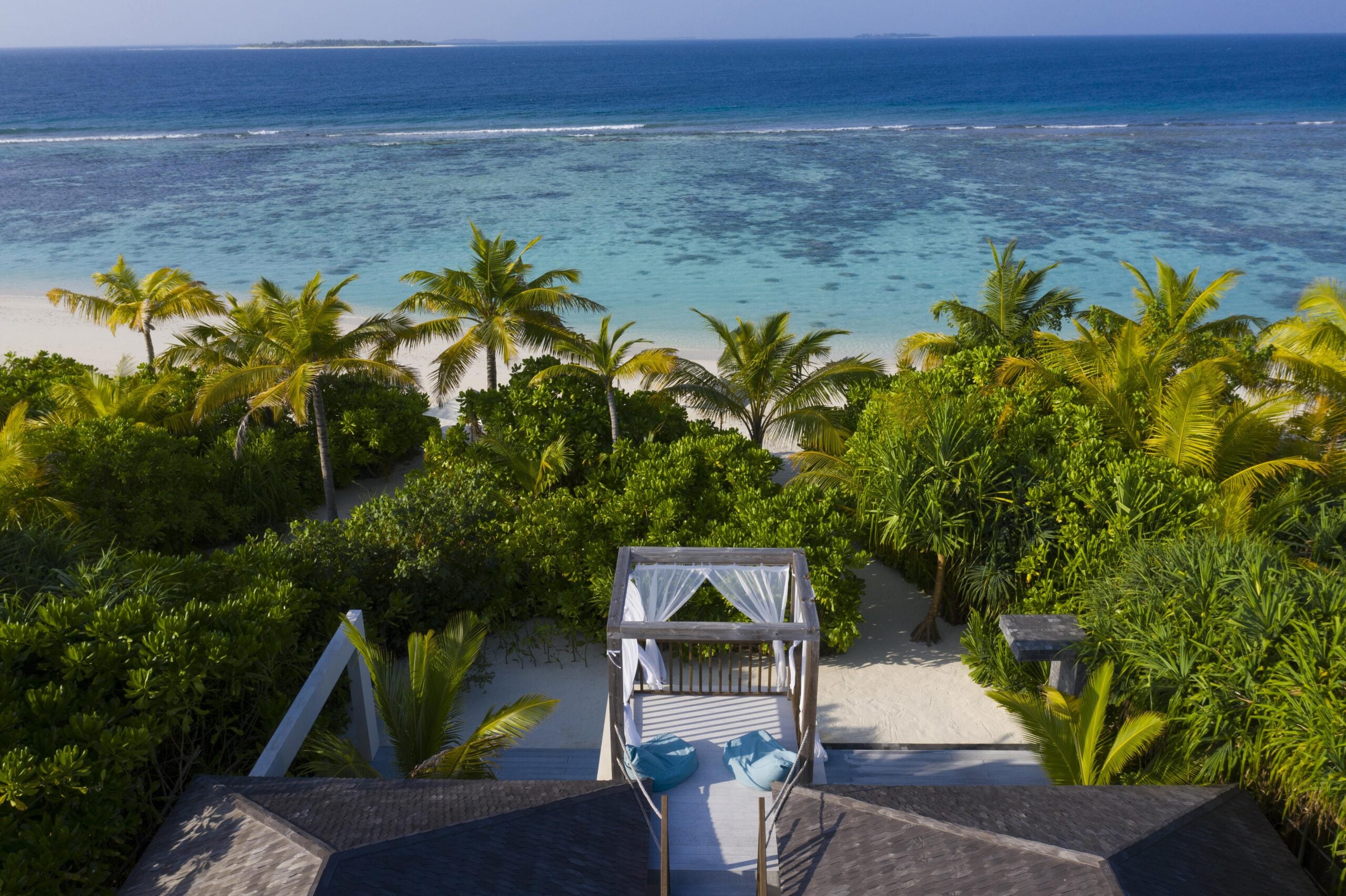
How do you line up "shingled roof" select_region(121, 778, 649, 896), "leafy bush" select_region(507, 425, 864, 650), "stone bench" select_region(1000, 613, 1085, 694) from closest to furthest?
"shingled roof" select_region(121, 778, 649, 896)
"stone bench" select_region(1000, 613, 1085, 694)
"leafy bush" select_region(507, 425, 864, 650)

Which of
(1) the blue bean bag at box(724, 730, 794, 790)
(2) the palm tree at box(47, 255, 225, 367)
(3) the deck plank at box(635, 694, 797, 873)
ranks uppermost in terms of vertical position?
(2) the palm tree at box(47, 255, 225, 367)

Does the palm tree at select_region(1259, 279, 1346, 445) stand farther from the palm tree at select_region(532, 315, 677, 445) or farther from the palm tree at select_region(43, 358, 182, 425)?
the palm tree at select_region(43, 358, 182, 425)

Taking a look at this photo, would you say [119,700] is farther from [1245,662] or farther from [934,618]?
[934,618]

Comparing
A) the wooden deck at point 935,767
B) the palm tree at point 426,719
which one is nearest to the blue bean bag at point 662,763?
the palm tree at point 426,719

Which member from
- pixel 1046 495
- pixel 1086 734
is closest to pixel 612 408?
pixel 1046 495

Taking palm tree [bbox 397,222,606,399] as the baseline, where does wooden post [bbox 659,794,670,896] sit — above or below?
below

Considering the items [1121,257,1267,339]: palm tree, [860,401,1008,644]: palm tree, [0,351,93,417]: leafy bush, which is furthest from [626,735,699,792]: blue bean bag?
[0,351,93,417]: leafy bush

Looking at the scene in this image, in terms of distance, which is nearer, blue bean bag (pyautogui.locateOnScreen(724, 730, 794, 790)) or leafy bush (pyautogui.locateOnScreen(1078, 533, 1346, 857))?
leafy bush (pyautogui.locateOnScreen(1078, 533, 1346, 857))

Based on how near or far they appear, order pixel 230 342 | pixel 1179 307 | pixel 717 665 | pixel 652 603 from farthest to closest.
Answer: pixel 1179 307, pixel 230 342, pixel 717 665, pixel 652 603
